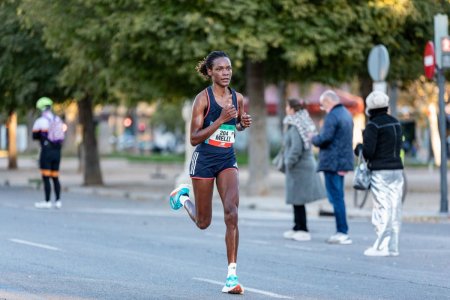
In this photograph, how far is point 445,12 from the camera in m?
25.4

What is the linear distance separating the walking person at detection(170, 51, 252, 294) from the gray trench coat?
5.51m

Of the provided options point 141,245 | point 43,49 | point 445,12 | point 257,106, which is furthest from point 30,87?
point 141,245

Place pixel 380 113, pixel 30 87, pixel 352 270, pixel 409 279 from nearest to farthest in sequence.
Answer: pixel 409 279 → pixel 352 270 → pixel 380 113 → pixel 30 87

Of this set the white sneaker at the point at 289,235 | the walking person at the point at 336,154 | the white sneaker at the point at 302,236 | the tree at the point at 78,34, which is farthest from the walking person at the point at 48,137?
the walking person at the point at 336,154

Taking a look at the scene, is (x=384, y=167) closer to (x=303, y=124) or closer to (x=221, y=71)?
(x=303, y=124)

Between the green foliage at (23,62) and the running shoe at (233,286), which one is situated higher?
the green foliage at (23,62)

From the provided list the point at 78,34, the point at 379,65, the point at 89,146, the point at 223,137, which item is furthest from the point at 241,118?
the point at 89,146

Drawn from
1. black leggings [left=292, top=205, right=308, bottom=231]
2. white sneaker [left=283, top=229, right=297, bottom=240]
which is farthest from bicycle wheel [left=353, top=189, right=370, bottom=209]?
black leggings [left=292, top=205, right=308, bottom=231]

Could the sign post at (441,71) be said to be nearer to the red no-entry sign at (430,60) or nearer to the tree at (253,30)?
the red no-entry sign at (430,60)

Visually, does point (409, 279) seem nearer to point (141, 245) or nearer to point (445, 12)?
point (141, 245)

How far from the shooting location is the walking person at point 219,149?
973cm

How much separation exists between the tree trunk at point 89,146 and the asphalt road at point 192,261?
12275 mm

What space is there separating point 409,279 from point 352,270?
34.0 inches

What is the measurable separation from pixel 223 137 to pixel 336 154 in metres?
5.29
